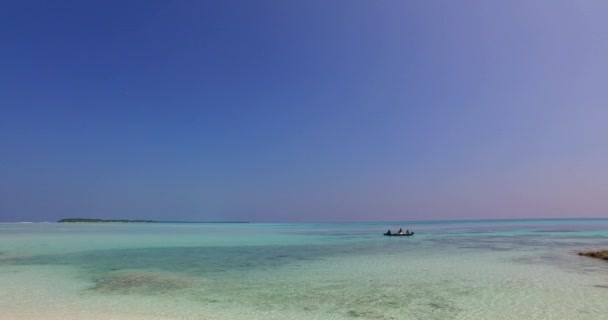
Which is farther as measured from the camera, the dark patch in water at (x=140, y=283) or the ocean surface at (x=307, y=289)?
the dark patch in water at (x=140, y=283)

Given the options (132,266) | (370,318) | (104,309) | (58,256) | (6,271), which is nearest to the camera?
(370,318)

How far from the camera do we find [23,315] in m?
10.7

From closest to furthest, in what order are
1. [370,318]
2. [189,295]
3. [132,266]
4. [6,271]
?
[370,318] → [189,295] → [6,271] → [132,266]

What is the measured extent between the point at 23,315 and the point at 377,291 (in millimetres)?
10853

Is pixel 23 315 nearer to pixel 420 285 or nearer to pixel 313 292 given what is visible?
pixel 313 292

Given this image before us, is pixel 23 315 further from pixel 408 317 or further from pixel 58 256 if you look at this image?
pixel 58 256

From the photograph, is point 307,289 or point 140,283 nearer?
point 307,289

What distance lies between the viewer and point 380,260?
23.0m

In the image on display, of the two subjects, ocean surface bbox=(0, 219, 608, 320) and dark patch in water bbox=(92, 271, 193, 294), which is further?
dark patch in water bbox=(92, 271, 193, 294)

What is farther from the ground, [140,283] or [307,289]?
[140,283]

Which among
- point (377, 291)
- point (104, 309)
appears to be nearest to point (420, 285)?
point (377, 291)

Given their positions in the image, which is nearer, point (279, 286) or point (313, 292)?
point (313, 292)

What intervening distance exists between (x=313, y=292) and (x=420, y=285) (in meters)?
4.36

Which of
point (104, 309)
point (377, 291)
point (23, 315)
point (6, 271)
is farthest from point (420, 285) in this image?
point (6, 271)
